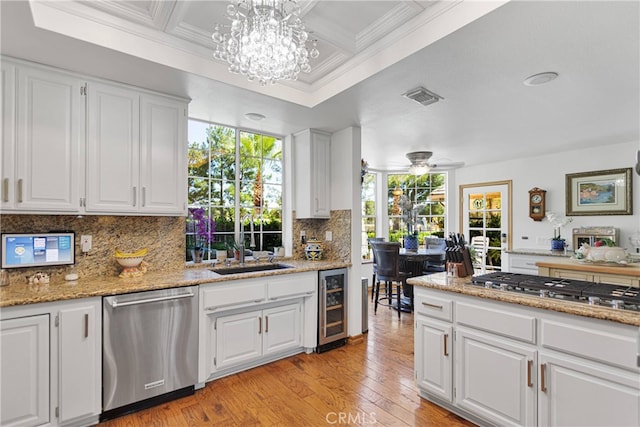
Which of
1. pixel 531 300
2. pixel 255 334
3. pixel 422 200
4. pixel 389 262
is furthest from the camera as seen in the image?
pixel 422 200

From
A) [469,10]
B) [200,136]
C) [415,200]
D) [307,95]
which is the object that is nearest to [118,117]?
[200,136]

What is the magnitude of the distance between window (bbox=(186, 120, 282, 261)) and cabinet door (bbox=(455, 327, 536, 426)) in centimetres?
244

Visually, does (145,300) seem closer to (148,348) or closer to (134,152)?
(148,348)

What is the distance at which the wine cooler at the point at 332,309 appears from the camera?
10.8 ft

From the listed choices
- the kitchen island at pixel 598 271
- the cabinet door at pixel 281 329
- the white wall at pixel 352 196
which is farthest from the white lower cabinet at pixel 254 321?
the kitchen island at pixel 598 271

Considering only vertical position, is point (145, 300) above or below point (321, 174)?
below

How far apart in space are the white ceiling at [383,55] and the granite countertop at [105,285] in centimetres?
155

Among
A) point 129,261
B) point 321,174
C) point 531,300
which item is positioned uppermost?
point 321,174

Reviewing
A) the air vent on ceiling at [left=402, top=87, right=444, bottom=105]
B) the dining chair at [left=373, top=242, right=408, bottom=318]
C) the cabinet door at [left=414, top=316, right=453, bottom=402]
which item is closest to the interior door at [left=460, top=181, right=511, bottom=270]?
the dining chair at [left=373, top=242, right=408, bottom=318]

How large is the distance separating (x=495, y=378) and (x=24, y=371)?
9.35 feet

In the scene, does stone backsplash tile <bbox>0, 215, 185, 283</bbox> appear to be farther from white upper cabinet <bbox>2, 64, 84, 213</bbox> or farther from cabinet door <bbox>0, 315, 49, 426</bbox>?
cabinet door <bbox>0, 315, 49, 426</bbox>

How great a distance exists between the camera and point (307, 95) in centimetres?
293

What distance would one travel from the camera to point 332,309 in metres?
3.41

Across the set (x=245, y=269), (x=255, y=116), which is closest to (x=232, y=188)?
(x=255, y=116)
